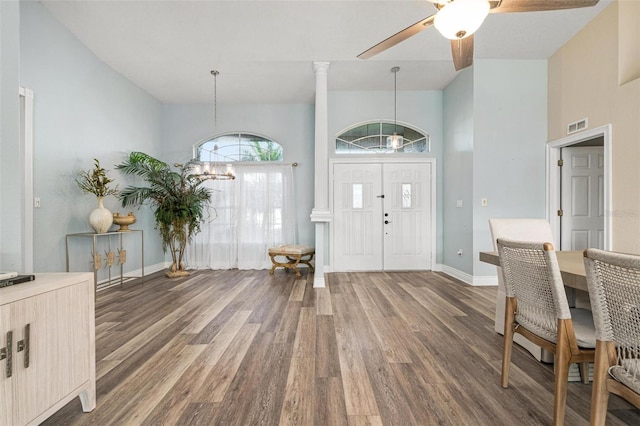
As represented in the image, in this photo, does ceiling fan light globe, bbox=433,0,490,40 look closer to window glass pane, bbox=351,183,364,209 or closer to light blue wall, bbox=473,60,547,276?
light blue wall, bbox=473,60,547,276

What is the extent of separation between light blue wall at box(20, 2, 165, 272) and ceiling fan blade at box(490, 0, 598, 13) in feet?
14.1

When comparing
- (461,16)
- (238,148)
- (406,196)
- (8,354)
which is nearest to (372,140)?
(406,196)

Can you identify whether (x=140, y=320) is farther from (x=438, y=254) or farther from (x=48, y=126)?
(x=438, y=254)

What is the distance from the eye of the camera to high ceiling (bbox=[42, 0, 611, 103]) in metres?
3.12

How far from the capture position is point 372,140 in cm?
539

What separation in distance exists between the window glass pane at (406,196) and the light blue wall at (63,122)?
4.67 m

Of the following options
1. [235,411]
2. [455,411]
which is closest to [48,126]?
[235,411]

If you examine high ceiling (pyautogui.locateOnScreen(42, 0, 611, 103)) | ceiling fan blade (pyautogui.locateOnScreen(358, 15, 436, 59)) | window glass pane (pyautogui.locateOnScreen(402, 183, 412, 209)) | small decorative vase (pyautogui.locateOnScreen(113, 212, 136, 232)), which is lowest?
small decorative vase (pyautogui.locateOnScreen(113, 212, 136, 232))

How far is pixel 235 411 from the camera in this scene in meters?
1.55

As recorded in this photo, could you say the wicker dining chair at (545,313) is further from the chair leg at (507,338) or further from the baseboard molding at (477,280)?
the baseboard molding at (477,280)

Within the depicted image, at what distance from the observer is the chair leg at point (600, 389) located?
1.11 meters

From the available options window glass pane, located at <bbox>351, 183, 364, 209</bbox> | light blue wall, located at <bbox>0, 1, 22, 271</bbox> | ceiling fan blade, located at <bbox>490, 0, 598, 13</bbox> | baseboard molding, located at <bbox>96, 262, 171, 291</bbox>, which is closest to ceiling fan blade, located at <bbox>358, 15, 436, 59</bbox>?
ceiling fan blade, located at <bbox>490, 0, 598, 13</bbox>

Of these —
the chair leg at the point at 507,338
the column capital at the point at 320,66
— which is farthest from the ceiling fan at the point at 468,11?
the column capital at the point at 320,66

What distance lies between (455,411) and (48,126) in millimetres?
4603
